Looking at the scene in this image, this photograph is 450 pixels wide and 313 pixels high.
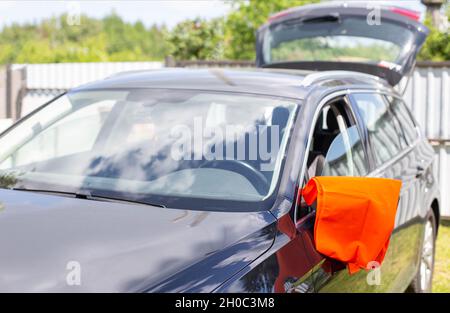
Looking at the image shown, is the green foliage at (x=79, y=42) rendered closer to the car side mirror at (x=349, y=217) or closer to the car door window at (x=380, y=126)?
the car door window at (x=380, y=126)

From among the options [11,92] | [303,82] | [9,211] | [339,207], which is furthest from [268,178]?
[11,92]

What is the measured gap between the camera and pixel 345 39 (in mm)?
6203

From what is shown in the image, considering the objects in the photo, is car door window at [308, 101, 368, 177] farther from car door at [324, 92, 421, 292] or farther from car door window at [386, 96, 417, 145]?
car door window at [386, 96, 417, 145]

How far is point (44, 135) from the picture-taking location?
11.2 ft

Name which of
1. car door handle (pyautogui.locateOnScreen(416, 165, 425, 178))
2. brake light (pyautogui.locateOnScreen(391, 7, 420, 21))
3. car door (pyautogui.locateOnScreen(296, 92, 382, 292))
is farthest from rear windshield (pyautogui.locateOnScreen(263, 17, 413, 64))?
car door (pyautogui.locateOnScreen(296, 92, 382, 292))

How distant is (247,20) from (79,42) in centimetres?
5346

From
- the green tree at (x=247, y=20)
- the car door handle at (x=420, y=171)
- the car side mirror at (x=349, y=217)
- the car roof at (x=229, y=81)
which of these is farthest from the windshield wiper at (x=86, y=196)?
the green tree at (x=247, y=20)

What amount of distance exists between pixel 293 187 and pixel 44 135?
1483 mm

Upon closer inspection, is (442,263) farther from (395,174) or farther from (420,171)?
(395,174)

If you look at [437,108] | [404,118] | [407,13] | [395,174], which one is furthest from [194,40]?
[395,174]

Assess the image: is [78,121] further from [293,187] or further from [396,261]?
[396,261]

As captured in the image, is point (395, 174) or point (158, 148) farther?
point (395, 174)

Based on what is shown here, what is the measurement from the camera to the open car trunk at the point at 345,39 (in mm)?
5652

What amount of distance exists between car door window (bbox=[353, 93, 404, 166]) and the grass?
167 cm
